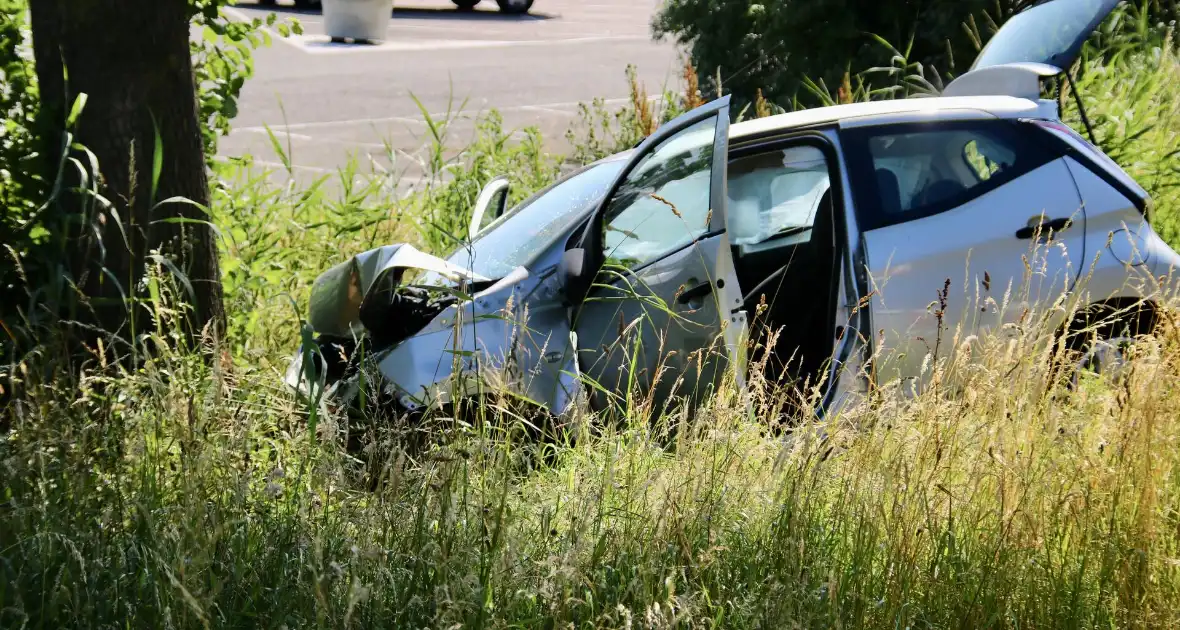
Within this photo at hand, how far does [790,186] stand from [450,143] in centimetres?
707

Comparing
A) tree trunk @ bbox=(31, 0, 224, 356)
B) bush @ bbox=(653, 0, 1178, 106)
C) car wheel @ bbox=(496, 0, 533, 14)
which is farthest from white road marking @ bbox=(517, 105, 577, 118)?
car wheel @ bbox=(496, 0, 533, 14)

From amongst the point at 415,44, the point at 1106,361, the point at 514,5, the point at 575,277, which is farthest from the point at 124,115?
the point at 514,5

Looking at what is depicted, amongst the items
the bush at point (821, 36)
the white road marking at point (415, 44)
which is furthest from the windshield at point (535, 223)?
the white road marking at point (415, 44)

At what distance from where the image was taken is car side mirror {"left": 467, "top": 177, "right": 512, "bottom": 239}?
5.21 metres

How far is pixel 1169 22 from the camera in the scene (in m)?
9.59

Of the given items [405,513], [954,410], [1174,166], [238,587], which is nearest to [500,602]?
[405,513]

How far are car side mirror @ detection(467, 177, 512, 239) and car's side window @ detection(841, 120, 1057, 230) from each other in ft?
5.73

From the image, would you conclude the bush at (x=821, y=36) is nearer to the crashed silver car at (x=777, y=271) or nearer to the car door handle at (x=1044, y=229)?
the crashed silver car at (x=777, y=271)

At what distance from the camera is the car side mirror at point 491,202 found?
521cm

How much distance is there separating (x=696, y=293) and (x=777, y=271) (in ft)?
1.34

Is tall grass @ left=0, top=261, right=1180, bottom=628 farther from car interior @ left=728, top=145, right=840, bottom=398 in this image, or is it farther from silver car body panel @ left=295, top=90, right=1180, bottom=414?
car interior @ left=728, top=145, right=840, bottom=398

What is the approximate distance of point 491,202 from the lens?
18.4 ft

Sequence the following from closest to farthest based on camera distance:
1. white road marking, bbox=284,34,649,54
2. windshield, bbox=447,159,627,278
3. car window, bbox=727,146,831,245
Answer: windshield, bbox=447,159,627,278
car window, bbox=727,146,831,245
white road marking, bbox=284,34,649,54

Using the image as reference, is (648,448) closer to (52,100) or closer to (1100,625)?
→ (1100,625)
